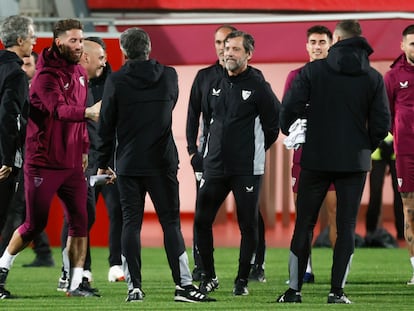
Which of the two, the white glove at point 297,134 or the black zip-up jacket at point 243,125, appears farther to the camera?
the black zip-up jacket at point 243,125

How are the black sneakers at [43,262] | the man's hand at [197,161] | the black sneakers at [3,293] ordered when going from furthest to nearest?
the black sneakers at [43,262], the man's hand at [197,161], the black sneakers at [3,293]

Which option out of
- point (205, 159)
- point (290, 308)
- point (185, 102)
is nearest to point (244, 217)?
point (205, 159)

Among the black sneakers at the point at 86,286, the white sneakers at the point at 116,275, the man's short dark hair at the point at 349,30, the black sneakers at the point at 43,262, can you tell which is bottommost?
the black sneakers at the point at 43,262

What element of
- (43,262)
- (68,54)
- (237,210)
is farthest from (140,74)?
(43,262)

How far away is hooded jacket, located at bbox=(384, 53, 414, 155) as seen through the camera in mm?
10219

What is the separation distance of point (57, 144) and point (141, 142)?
0.68 meters

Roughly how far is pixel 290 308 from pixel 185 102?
1271 cm

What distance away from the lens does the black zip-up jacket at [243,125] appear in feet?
29.9

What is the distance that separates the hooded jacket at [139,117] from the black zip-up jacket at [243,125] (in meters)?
0.71

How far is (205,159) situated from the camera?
9.31 meters

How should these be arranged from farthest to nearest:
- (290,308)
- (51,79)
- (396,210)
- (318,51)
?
1. (396,210)
2. (318,51)
3. (51,79)
4. (290,308)

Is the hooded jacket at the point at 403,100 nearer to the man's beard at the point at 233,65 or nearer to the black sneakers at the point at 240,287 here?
the man's beard at the point at 233,65

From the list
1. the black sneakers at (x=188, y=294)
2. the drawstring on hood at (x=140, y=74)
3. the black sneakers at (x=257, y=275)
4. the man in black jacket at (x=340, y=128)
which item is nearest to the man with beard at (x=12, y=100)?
the drawstring on hood at (x=140, y=74)

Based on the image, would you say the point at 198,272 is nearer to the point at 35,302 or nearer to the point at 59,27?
the point at 35,302
